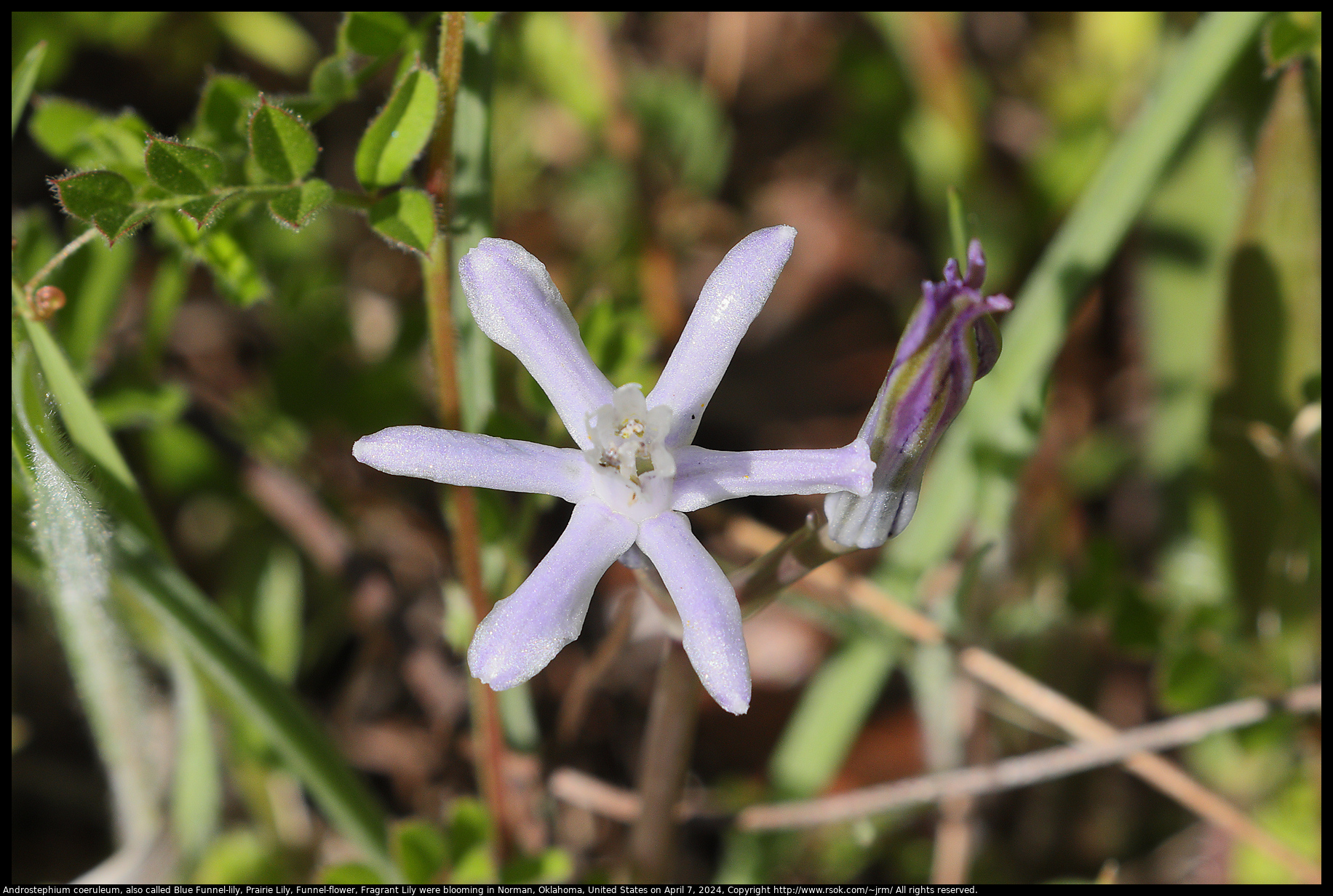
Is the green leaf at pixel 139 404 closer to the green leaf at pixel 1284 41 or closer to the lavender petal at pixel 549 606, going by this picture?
the lavender petal at pixel 549 606

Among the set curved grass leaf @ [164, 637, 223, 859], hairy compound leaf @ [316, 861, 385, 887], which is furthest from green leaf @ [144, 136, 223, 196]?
hairy compound leaf @ [316, 861, 385, 887]

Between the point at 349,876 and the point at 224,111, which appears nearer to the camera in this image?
the point at 224,111

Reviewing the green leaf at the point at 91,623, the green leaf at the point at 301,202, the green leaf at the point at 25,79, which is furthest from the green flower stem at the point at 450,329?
the green leaf at the point at 25,79

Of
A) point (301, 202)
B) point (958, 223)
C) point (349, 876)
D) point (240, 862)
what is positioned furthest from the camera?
point (240, 862)

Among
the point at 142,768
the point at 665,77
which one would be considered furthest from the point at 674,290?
the point at 142,768

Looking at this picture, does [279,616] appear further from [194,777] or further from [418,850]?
[418,850]

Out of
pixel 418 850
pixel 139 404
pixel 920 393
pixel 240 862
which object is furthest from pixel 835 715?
pixel 139 404
